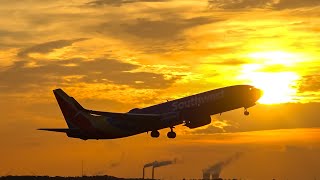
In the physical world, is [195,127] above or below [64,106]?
below

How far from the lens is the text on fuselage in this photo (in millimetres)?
126125

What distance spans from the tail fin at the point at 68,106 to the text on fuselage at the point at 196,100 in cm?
3703

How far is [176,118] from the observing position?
131 meters

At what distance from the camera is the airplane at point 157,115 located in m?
126

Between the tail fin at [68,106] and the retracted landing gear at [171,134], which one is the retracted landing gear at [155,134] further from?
the tail fin at [68,106]

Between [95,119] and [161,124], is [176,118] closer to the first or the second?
[161,124]

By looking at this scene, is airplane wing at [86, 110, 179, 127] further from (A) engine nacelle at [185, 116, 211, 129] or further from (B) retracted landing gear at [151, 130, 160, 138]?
(B) retracted landing gear at [151, 130, 160, 138]

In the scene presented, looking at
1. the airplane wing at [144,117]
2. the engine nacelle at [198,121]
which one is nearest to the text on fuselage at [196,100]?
the airplane wing at [144,117]

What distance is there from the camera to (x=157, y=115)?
13638cm

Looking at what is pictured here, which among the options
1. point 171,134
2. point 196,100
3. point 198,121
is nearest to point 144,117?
point 171,134

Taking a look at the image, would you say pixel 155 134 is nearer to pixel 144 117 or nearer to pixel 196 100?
pixel 144 117

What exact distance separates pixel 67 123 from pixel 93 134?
1102cm

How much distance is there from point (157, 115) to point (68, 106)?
36.6 m

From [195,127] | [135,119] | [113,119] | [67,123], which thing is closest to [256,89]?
[195,127]
